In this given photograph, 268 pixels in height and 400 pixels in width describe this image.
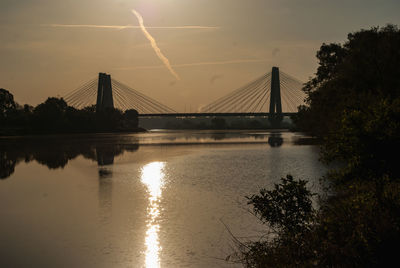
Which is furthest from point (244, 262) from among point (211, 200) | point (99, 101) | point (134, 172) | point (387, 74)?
point (99, 101)

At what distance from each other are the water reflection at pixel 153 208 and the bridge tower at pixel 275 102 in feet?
249

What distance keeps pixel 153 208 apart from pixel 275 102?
3772 inches

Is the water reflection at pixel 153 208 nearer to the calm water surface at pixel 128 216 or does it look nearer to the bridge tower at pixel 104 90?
the calm water surface at pixel 128 216

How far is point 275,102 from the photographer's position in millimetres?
110875

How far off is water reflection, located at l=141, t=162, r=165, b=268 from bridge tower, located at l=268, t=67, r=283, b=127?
249ft

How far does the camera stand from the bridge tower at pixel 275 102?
356 feet

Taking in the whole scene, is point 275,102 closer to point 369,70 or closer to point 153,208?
point 369,70

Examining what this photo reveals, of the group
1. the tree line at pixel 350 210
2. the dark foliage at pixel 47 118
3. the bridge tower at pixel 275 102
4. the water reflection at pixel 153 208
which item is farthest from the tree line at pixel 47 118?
the tree line at pixel 350 210

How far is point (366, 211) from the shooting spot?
9.68 meters

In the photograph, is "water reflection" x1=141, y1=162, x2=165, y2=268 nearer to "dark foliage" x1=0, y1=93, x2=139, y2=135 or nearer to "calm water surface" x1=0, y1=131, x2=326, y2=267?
"calm water surface" x1=0, y1=131, x2=326, y2=267

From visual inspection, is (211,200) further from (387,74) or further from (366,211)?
(387,74)

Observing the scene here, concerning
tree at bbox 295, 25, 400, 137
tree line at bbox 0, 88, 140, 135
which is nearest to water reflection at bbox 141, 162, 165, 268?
tree at bbox 295, 25, 400, 137

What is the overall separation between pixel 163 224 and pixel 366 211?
7421 millimetres

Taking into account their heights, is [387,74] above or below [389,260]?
above
